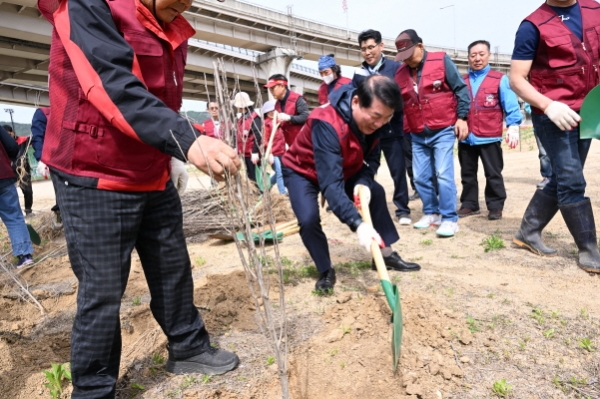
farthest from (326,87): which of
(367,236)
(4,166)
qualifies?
(367,236)

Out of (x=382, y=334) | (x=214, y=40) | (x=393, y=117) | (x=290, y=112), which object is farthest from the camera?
(x=214, y=40)

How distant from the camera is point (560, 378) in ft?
6.43

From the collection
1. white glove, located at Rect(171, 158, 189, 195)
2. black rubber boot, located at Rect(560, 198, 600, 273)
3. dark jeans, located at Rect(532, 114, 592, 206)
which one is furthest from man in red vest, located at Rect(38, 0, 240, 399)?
black rubber boot, located at Rect(560, 198, 600, 273)

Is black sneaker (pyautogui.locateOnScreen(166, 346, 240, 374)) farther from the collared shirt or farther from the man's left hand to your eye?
the collared shirt

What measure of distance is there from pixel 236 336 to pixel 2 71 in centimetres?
2704

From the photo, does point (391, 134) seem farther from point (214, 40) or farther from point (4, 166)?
point (214, 40)

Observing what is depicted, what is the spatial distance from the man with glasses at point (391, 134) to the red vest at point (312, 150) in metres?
1.65

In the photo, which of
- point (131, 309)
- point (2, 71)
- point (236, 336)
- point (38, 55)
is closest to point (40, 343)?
point (131, 309)

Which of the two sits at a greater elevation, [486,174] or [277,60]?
[277,60]

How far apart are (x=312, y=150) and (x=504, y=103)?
117 inches

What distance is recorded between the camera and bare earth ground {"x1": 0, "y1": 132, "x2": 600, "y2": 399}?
6.61 feet

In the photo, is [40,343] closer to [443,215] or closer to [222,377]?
[222,377]

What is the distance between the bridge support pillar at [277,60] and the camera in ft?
84.7

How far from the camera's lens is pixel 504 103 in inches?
201
